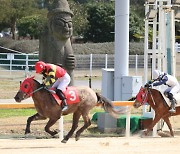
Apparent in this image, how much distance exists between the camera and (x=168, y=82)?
619 inches

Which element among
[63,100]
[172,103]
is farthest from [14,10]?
[63,100]

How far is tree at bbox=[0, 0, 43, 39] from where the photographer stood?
50469 millimetres

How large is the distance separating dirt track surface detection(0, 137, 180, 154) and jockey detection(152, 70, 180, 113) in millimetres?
1000

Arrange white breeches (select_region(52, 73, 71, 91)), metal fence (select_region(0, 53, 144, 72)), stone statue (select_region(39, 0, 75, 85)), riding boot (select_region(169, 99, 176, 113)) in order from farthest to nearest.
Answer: metal fence (select_region(0, 53, 144, 72)) < stone statue (select_region(39, 0, 75, 85)) < riding boot (select_region(169, 99, 176, 113)) < white breeches (select_region(52, 73, 71, 91))

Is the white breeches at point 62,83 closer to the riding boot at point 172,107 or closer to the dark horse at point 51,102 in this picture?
the dark horse at point 51,102

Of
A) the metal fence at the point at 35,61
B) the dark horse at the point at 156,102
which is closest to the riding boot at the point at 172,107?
the dark horse at the point at 156,102

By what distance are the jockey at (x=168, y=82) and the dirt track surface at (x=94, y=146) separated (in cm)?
100

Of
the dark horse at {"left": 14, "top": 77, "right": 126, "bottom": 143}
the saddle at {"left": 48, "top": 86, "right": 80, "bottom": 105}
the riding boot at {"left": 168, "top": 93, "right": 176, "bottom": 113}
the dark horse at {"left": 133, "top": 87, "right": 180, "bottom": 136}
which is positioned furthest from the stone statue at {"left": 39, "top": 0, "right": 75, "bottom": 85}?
the saddle at {"left": 48, "top": 86, "right": 80, "bottom": 105}

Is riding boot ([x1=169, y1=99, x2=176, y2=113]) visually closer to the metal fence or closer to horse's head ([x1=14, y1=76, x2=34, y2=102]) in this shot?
horse's head ([x1=14, y1=76, x2=34, y2=102])

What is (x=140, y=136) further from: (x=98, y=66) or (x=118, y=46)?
(x=98, y=66)

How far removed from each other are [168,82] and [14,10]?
37.4 m

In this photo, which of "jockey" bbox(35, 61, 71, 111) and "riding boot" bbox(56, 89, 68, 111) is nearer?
"jockey" bbox(35, 61, 71, 111)

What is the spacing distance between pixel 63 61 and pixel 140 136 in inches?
113

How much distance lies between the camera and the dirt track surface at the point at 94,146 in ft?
41.3
